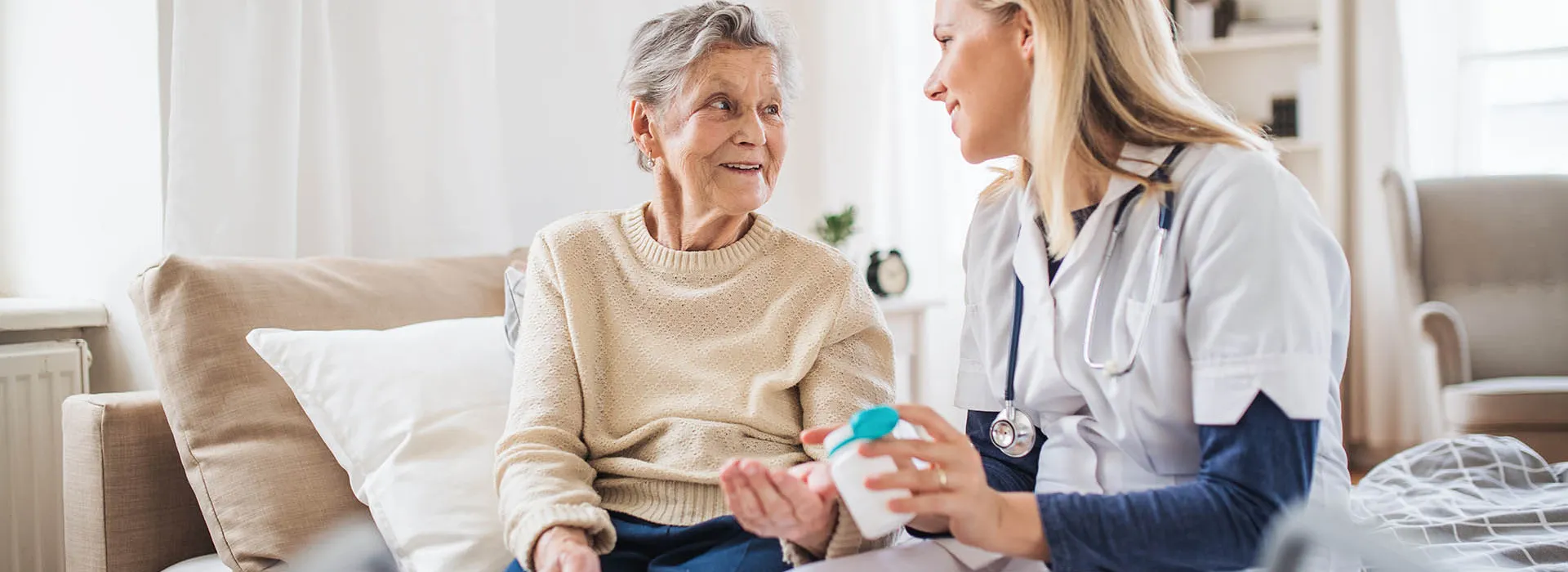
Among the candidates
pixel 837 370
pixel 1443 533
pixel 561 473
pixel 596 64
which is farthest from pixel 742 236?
pixel 596 64

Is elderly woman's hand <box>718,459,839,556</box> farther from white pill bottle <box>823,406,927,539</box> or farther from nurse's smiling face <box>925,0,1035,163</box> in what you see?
nurse's smiling face <box>925,0,1035,163</box>

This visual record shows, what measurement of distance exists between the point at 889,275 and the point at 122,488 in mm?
1993

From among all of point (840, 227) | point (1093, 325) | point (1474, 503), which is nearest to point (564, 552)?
point (1093, 325)

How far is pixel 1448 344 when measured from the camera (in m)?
2.91

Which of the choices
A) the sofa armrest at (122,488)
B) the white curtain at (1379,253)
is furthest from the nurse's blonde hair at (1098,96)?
the white curtain at (1379,253)

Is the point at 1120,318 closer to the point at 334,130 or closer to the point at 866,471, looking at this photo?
the point at 866,471

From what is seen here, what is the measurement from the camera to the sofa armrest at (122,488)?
1426 millimetres

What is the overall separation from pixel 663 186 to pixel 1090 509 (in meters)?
0.77

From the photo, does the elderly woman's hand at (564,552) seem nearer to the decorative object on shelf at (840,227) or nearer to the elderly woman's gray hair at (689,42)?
the elderly woman's gray hair at (689,42)

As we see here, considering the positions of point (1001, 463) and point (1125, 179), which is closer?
point (1125, 179)

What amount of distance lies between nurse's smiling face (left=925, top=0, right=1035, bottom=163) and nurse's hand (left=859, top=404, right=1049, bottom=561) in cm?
36

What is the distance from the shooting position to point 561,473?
1.27 meters

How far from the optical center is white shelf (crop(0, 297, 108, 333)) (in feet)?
5.82

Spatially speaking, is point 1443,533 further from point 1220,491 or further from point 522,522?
point 522,522
